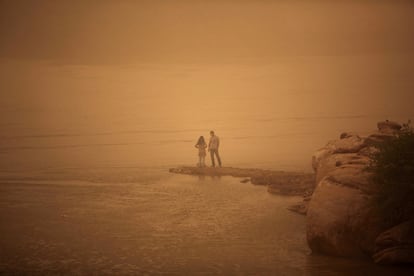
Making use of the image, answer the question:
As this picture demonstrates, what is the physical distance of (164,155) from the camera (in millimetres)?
26672

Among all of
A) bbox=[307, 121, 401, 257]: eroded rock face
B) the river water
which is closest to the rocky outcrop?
bbox=[307, 121, 401, 257]: eroded rock face

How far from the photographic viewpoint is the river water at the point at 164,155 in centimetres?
1127

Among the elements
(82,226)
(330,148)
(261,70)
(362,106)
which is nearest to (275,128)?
A: (362,106)

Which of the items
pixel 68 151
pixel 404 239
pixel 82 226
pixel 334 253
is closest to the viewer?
pixel 404 239

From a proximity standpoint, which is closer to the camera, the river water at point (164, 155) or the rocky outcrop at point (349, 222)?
the rocky outcrop at point (349, 222)

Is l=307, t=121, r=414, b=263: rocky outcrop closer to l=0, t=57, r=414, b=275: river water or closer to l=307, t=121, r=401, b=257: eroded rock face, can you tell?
l=307, t=121, r=401, b=257: eroded rock face

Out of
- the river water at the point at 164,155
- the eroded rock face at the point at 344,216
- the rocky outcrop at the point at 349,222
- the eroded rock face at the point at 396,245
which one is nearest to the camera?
the eroded rock face at the point at 396,245

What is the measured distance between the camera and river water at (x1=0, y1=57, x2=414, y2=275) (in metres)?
11.3

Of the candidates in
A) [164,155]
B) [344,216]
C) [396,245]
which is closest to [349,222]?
[344,216]

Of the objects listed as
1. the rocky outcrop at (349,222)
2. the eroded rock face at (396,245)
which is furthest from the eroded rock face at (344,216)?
the eroded rock face at (396,245)

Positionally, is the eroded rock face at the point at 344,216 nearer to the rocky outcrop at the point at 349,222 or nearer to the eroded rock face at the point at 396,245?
the rocky outcrop at the point at 349,222

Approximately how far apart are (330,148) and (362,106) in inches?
1088

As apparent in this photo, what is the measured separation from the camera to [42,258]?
1103 centimetres

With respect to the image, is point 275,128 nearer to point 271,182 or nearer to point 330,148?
point 271,182
